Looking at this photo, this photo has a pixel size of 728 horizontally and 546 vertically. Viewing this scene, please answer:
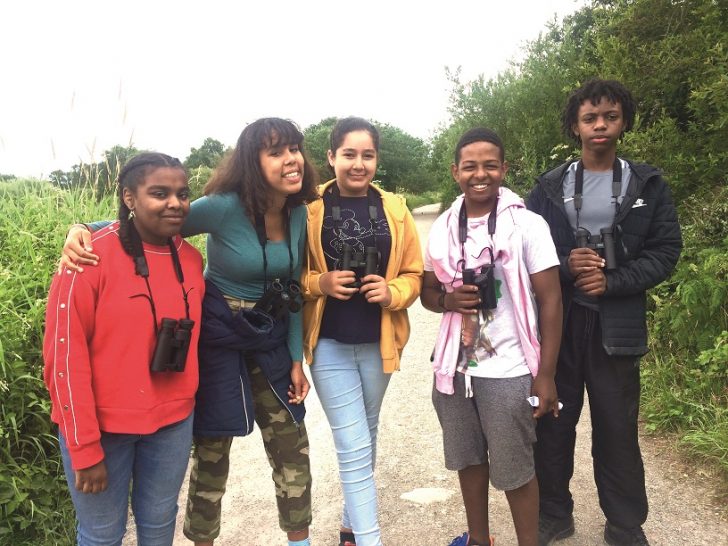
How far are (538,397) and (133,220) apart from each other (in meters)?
1.79

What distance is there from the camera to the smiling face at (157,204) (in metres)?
2.06

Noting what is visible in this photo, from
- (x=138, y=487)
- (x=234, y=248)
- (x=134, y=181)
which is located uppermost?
(x=134, y=181)

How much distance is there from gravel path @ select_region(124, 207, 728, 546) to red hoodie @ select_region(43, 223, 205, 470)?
1.41 metres

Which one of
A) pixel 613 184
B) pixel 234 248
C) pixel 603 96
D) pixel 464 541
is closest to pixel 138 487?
pixel 234 248

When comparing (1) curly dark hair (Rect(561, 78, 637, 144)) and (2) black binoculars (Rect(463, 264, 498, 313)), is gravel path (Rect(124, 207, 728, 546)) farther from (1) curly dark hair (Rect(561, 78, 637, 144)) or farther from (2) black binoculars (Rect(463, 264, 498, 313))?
(1) curly dark hair (Rect(561, 78, 637, 144))

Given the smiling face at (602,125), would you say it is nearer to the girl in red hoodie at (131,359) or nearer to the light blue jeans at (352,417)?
the light blue jeans at (352,417)

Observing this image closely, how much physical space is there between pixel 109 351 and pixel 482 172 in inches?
64.7

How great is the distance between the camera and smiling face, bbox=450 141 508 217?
2.33m

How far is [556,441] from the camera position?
2.71 metres

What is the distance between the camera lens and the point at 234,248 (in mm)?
2307

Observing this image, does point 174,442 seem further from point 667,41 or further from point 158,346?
point 667,41

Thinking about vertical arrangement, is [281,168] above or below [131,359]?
above

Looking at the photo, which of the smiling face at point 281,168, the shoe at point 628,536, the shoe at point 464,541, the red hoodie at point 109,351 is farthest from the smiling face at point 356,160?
the shoe at point 628,536

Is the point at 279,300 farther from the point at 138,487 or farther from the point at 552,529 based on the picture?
the point at 552,529
